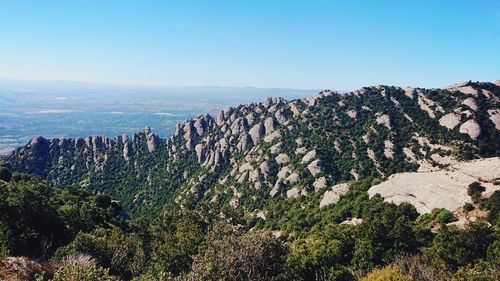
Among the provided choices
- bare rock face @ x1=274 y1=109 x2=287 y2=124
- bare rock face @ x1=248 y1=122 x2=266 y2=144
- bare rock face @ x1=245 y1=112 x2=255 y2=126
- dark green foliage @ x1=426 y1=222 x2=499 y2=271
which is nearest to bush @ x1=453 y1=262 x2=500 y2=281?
dark green foliage @ x1=426 y1=222 x2=499 y2=271

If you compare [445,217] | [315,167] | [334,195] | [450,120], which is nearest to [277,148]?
[315,167]

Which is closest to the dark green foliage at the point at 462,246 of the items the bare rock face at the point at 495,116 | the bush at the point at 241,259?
the bush at the point at 241,259

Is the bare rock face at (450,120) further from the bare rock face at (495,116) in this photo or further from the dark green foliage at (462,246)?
the dark green foliage at (462,246)

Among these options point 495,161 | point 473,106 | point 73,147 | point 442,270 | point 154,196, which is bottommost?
point 154,196

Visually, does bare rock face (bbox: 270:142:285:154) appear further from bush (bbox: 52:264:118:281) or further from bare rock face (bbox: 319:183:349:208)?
bush (bbox: 52:264:118:281)

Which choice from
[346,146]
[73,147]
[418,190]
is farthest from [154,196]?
[418,190]

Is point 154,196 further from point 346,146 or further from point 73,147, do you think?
point 346,146

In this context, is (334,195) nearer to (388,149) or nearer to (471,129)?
(388,149)
